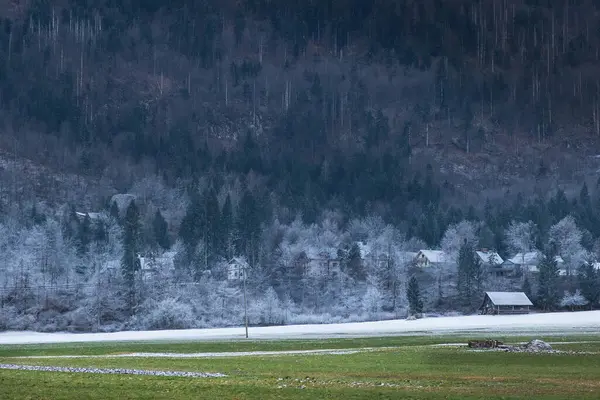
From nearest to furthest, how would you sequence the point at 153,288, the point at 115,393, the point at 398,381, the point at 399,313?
the point at 115,393
the point at 398,381
the point at 399,313
the point at 153,288

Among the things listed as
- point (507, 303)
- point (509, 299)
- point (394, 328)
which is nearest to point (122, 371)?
point (394, 328)

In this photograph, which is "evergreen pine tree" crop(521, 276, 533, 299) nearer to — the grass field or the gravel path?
the grass field

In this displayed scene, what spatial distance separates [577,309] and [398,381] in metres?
125

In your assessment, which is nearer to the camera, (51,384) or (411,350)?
(51,384)

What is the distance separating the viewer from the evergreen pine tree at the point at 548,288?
170 metres

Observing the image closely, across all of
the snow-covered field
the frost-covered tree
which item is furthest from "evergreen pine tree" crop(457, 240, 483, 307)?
the snow-covered field

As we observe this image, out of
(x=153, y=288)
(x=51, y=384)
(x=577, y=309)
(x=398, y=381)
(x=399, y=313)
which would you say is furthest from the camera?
(x=153, y=288)

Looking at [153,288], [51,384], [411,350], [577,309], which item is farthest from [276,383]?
[153,288]

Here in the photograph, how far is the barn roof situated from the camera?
164 meters

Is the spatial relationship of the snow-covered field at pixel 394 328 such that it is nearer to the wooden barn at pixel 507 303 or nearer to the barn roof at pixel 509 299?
the wooden barn at pixel 507 303

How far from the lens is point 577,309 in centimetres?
16338

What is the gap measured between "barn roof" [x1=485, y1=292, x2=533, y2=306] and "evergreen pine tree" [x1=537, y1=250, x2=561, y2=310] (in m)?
5.17

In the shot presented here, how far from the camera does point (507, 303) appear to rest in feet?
538

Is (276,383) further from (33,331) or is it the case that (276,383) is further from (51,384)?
(33,331)
